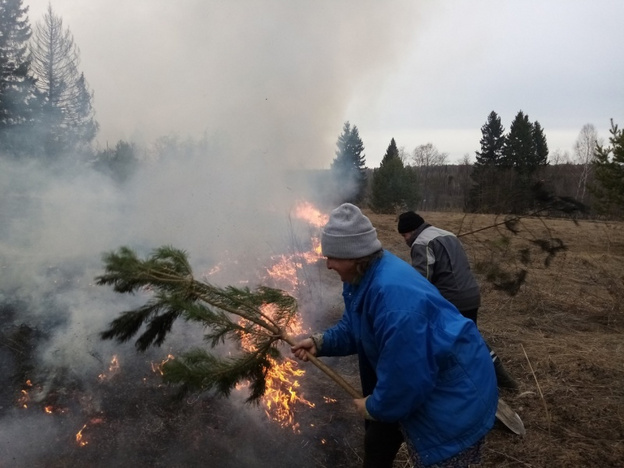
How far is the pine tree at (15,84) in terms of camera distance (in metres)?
12.9

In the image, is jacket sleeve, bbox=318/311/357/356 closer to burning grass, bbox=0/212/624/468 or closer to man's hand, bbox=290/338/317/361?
man's hand, bbox=290/338/317/361

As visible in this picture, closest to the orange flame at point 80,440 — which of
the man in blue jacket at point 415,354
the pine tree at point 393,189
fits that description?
the man in blue jacket at point 415,354

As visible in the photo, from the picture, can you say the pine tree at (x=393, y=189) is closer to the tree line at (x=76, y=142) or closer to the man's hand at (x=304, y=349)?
the tree line at (x=76, y=142)

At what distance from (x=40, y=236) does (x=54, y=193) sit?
134 centimetres

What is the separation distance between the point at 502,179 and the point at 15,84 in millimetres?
17947

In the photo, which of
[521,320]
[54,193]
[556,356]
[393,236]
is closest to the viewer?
[556,356]

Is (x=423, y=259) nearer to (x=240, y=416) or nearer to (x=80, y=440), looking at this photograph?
(x=240, y=416)

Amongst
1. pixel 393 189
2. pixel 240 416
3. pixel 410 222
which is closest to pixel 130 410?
pixel 240 416

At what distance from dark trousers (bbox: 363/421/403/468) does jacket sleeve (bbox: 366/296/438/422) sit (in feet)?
2.53

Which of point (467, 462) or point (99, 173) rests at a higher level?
point (99, 173)

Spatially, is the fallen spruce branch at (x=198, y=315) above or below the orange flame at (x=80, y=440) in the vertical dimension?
above

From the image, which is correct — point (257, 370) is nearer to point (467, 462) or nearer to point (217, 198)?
point (467, 462)

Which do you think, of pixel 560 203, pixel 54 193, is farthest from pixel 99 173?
pixel 560 203

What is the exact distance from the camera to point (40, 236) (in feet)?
23.9
